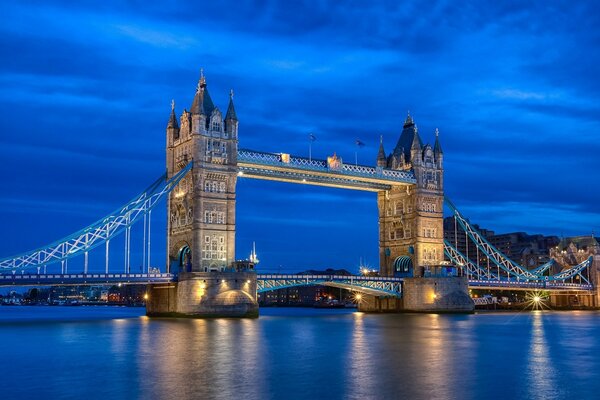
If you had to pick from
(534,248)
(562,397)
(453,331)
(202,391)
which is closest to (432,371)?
(562,397)

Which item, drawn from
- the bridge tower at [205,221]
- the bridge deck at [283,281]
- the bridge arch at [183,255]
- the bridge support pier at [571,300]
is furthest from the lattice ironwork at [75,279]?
the bridge support pier at [571,300]

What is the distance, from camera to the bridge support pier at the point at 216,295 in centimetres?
7188

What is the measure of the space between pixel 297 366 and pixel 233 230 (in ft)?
151

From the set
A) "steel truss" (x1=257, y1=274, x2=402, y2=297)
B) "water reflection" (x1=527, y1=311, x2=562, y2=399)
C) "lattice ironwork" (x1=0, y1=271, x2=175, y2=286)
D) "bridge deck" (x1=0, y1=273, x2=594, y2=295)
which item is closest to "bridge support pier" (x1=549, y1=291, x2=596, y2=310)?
"bridge deck" (x1=0, y1=273, x2=594, y2=295)

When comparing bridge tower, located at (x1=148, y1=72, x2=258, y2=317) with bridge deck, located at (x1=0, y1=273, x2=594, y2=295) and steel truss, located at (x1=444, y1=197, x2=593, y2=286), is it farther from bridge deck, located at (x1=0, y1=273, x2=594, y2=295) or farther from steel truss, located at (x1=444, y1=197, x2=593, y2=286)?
steel truss, located at (x1=444, y1=197, x2=593, y2=286)

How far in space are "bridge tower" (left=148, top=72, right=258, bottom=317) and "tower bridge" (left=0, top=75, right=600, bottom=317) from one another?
0.34ft

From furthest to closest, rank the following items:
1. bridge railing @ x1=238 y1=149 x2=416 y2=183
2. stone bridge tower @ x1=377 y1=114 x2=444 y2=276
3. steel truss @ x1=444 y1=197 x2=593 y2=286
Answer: steel truss @ x1=444 y1=197 x2=593 y2=286 → stone bridge tower @ x1=377 y1=114 x2=444 y2=276 → bridge railing @ x1=238 y1=149 x2=416 y2=183

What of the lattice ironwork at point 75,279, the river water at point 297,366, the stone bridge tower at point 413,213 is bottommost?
the river water at point 297,366

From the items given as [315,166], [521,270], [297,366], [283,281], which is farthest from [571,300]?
[297,366]

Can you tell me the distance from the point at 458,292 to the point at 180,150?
37903 millimetres

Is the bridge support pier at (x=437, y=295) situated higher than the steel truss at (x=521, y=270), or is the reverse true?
the steel truss at (x=521, y=270)

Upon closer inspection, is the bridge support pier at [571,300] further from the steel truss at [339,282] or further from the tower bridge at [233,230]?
the steel truss at [339,282]

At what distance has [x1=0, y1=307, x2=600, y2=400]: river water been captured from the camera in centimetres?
2588

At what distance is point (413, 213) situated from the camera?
3718 inches
